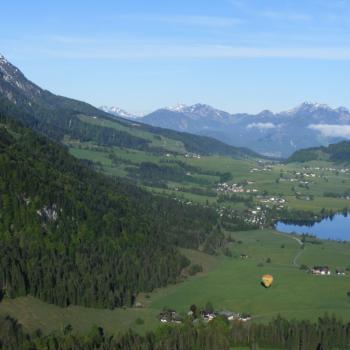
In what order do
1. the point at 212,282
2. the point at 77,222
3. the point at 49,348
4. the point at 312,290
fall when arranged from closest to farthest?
the point at 49,348
the point at 312,290
the point at 212,282
the point at 77,222

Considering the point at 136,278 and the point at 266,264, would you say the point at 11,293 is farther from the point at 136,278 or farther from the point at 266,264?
the point at 266,264

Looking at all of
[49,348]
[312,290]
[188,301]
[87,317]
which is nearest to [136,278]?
[188,301]

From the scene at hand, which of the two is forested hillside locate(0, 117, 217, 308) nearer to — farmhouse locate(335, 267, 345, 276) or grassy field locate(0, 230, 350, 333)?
grassy field locate(0, 230, 350, 333)

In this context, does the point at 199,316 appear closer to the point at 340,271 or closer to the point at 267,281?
the point at 267,281

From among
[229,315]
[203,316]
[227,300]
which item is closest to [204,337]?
[203,316]

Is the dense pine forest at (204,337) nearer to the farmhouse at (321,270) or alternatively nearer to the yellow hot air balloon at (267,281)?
the yellow hot air balloon at (267,281)

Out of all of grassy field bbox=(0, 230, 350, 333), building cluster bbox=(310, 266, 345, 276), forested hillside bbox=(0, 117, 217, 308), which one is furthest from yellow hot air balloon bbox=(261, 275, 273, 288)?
forested hillside bbox=(0, 117, 217, 308)

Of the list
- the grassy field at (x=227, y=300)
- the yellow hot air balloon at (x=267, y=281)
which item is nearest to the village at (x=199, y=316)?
the grassy field at (x=227, y=300)
